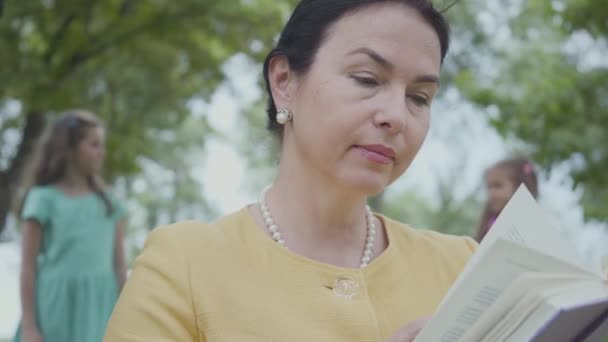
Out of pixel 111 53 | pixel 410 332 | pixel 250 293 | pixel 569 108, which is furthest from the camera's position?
pixel 111 53

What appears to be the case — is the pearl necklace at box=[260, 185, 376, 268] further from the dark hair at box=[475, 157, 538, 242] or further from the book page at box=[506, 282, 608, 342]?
the dark hair at box=[475, 157, 538, 242]

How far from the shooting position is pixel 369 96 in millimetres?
1838

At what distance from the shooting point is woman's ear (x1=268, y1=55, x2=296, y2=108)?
2.03 metres

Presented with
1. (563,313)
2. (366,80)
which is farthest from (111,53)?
(563,313)

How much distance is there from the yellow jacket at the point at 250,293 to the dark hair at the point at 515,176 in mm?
3275

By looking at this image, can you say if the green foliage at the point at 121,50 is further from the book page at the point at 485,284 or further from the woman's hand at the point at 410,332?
the book page at the point at 485,284

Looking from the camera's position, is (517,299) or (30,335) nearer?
(517,299)

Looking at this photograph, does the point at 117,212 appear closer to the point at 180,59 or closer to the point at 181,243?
A: the point at 181,243

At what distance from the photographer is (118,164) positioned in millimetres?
10305

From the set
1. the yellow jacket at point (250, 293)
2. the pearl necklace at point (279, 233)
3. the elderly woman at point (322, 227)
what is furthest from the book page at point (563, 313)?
the pearl necklace at point (279, 233)

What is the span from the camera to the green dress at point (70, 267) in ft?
15.8

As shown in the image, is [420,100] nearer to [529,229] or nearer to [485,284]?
[529,229]

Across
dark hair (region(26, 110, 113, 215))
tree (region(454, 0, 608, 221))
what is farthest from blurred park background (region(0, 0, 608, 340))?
dark hair (region(26, 110, 113, 215))

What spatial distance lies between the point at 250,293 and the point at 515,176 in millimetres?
3656
